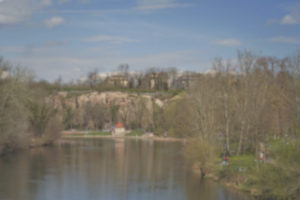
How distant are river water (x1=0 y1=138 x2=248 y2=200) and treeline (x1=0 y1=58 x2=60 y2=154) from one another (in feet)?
9.13

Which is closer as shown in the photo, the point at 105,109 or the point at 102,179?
the point at 102,179

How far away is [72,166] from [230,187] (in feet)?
48.3

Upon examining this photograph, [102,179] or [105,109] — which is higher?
[105,109]

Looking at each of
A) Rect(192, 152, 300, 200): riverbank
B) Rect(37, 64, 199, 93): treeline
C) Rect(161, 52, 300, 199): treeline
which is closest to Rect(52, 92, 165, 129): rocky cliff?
Rect(37, 64, 199, 93): treeline

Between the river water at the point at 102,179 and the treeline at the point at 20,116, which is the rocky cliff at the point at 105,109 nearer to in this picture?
the treeline at the point at 20,116

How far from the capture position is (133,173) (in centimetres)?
3106

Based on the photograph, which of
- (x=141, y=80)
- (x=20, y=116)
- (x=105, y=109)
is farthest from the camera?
(x=141, y=80)

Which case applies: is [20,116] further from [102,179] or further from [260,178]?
[260,178]

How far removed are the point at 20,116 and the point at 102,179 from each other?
64.4 ft

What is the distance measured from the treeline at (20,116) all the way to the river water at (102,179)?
2783 mm

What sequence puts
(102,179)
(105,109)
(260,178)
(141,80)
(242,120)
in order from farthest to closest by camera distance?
1. (141,80)
2. (105,109)
3. (242,120)
4. (102,179)
5. (260,178)

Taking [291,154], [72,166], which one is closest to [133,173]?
[72,166]

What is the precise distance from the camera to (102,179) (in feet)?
92.6

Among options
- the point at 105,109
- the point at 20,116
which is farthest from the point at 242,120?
the point at 105,109
